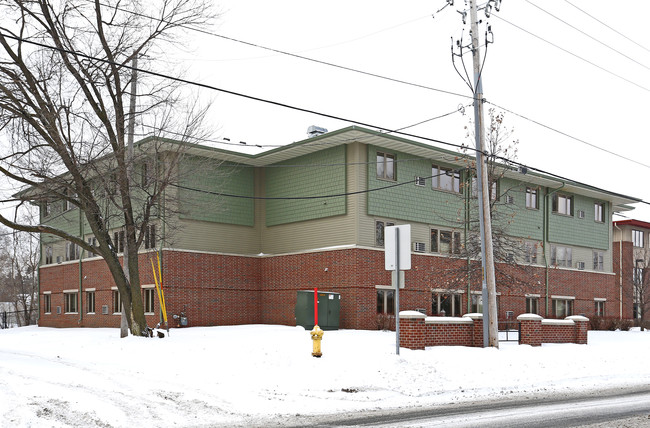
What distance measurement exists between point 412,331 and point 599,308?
28997 millimetres

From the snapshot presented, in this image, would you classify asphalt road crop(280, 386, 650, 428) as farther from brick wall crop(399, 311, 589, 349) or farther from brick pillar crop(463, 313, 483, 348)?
brick pillar crop(463, 313, 483, 348)

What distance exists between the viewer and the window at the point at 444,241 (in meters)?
33.2

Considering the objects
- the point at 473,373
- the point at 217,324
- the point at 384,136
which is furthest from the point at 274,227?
the point at 473,373

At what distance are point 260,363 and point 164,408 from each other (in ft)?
16.9

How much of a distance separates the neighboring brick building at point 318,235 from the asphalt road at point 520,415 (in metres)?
16.0

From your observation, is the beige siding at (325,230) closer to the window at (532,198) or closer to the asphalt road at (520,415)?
the window at (532,198)

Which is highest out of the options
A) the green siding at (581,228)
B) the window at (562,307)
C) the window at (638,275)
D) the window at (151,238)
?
the green siding at (581,228)

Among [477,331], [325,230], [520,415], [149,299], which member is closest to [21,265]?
[149,299]

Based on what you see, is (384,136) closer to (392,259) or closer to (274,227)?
(274,227)

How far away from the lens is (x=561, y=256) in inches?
1603

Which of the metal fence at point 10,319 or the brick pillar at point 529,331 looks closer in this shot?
the brick pillar at point 529,331

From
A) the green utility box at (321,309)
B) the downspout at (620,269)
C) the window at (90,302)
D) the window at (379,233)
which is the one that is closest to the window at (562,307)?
the downspout at (620,269)

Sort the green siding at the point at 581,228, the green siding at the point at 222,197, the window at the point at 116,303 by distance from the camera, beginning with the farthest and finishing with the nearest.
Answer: the green siding at the point at 581,228 < the window at the point at 116,303 < the green siding at the point at 222,197

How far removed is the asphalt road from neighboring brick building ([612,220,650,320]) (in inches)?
1566
